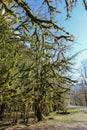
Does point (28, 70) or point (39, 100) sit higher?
point (28, 70)

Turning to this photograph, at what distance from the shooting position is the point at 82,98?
295 ft

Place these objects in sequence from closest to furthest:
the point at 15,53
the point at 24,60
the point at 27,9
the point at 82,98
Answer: the point at 27,9 < the point at 15,53 < the point at 24,60 < the point at 82,98

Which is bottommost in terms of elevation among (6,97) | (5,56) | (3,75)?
(6,97)

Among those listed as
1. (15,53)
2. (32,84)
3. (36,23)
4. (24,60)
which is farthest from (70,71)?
(36,23)

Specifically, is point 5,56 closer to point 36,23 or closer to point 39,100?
point 36,23

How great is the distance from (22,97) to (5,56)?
2765 millimetres

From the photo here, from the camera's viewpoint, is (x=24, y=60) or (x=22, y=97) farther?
(x=24, y=60)

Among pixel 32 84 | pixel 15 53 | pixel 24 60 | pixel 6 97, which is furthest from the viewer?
pixel 32 84

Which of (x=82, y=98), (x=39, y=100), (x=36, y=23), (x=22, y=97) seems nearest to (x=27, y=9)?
(x=36, y=23)

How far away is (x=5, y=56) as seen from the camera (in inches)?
523

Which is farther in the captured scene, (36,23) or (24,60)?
(24,60)

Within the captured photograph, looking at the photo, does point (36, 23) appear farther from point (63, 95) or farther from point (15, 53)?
point (63, 95)

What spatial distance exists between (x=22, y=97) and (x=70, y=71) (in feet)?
27.6

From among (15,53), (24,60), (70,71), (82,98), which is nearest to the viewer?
(15,53)
